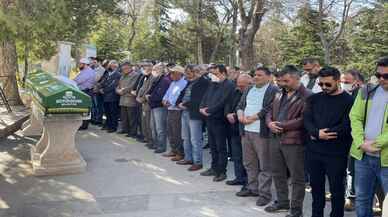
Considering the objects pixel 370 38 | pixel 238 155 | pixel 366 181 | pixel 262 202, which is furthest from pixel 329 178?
pixel 370 38

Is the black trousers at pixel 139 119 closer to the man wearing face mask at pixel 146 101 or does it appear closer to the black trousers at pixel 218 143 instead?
the man wearing face mask at pixel 146 101

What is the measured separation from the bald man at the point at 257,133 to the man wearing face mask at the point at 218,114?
2.06 ft

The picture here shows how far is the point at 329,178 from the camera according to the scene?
5051 mm

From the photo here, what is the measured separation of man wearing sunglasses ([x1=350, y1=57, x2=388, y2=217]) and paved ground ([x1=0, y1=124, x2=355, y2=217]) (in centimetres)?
122

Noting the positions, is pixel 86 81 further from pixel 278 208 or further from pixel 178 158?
pixel 278 208

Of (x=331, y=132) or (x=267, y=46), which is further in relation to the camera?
(x=267, y=46)

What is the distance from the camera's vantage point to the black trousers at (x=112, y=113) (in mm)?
11938

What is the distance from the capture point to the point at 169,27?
45.3 meters

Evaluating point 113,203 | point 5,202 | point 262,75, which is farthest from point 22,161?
point 262,75

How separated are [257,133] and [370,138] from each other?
→ 6.00 ft

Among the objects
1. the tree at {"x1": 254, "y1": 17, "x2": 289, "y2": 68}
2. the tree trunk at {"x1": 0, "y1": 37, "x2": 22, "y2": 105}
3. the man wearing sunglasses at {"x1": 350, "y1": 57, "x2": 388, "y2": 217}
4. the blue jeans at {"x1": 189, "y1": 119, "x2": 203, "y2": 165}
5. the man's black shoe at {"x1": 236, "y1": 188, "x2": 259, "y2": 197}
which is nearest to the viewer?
the man wearing sunglasses at {"x1": 350, "y1": 57, "x2": 388, "y2": 217}

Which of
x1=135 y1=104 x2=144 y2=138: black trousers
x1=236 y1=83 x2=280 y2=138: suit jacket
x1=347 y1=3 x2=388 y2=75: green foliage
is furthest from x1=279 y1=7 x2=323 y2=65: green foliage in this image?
x1=236 y1=83 x2=280 y2=138: suit jacket

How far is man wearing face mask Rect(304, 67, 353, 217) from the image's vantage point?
493cm

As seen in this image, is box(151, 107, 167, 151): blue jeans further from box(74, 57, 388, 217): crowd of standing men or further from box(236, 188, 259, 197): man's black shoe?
box(236, 188, 259, 197): man's black shoe
